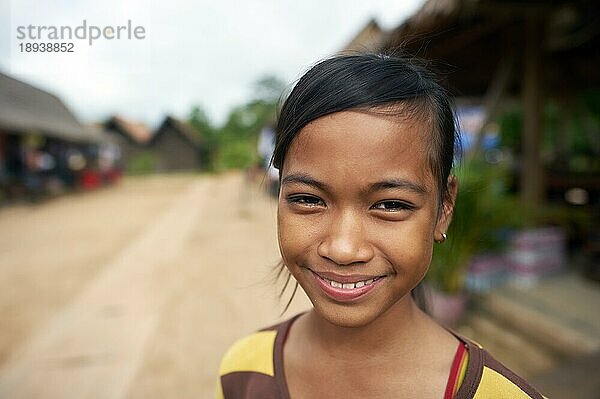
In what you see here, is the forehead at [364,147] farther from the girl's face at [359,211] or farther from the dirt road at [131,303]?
the dirt road at [131,303]

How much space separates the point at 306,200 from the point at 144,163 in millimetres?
16731

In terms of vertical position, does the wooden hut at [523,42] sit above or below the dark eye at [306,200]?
above

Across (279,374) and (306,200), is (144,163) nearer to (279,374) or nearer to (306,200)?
(279,374)

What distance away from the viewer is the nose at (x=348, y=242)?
1.99 ft

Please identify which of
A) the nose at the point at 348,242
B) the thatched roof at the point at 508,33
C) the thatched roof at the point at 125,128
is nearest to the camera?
the nose at the point at 348,242

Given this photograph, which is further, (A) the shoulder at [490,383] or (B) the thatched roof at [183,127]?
(B) the thatched roof at [183,127]

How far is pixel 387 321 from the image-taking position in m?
0.74

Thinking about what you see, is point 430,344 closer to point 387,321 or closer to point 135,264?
point 387,321

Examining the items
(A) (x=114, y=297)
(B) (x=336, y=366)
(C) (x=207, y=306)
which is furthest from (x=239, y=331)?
(B) (x=336, y=366)

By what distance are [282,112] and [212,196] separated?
11.9 meters

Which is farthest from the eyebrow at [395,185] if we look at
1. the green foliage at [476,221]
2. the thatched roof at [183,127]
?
the thatched roof at [183,127]

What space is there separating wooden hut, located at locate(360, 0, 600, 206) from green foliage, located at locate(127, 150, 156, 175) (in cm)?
1255

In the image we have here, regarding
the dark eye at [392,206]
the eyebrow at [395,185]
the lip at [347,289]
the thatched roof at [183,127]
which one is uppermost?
the thatched roof at [183,127]

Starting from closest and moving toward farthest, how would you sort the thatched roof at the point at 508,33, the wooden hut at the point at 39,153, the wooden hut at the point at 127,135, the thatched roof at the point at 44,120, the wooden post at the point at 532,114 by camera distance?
the thatched roof at the point at 44,120, the thatched roof at the point at 508,33, the wooden post at the point at 532,114, the wooden hut at the point at 39,153, the wooden hut at the point at 127,135
